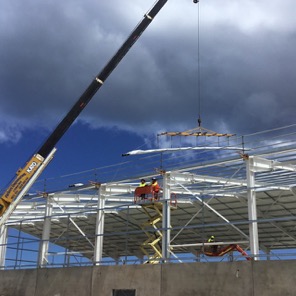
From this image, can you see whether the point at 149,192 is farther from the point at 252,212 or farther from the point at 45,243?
the point at 45,243

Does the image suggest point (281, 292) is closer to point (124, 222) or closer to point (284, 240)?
point (124, 222)

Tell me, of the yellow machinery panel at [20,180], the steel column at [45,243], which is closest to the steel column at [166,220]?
the yellow machinery panel at [20,180]

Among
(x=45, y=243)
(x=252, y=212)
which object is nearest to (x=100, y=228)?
(x=45, y=243)

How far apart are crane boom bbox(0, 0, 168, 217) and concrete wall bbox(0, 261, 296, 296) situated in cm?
438

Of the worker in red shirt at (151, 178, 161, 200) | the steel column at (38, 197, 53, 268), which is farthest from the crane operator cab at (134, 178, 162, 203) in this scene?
the steel column at (38, 197, 53, 268)

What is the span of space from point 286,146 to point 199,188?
8413 millimetres

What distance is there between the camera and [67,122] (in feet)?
65.6

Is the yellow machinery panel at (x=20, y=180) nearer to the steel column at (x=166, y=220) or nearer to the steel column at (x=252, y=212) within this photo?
the steel column at (x=166, y=220)

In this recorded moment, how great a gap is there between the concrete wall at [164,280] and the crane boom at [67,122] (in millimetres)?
4377

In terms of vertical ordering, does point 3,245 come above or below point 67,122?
below

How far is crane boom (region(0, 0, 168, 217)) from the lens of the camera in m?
18.9

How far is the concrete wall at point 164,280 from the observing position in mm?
14656

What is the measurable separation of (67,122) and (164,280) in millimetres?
8051

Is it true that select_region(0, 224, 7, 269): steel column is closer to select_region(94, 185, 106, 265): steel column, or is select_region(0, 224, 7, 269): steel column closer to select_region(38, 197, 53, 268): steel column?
select_region(38, 197, 53, 268): steel column
